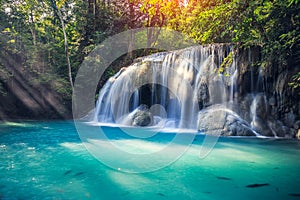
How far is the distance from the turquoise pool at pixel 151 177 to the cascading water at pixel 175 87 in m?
5.80

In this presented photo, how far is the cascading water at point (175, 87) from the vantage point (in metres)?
10.8

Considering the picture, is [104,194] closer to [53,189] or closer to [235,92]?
[53,189]

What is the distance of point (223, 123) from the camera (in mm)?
8734

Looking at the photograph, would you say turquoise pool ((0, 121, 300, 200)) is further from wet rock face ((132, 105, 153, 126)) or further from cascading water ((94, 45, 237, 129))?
wet rock face ((132, 105, 153, 126))

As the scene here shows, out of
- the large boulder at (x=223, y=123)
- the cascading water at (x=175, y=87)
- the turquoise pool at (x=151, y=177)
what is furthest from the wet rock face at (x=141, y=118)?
the turquoise pool at (x=151, y=177)

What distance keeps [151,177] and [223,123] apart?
6.03 meters

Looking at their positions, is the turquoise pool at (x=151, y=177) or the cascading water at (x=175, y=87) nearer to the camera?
the turquoise pool at (x=151, y=177)

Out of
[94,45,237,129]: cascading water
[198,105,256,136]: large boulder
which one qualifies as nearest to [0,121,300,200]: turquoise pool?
→ [198,105,256,136]: large boulder

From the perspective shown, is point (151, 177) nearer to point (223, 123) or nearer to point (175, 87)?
point (223, 123)

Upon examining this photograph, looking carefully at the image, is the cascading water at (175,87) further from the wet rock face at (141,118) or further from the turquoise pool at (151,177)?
the turquoise pool at (151,177)

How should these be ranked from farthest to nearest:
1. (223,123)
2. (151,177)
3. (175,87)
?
(175,87), (223,123), (151,177)

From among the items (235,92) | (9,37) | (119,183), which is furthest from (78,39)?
(119,183)

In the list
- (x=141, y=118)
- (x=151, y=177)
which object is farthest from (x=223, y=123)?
(x=151, y=177)

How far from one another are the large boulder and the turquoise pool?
314cm
